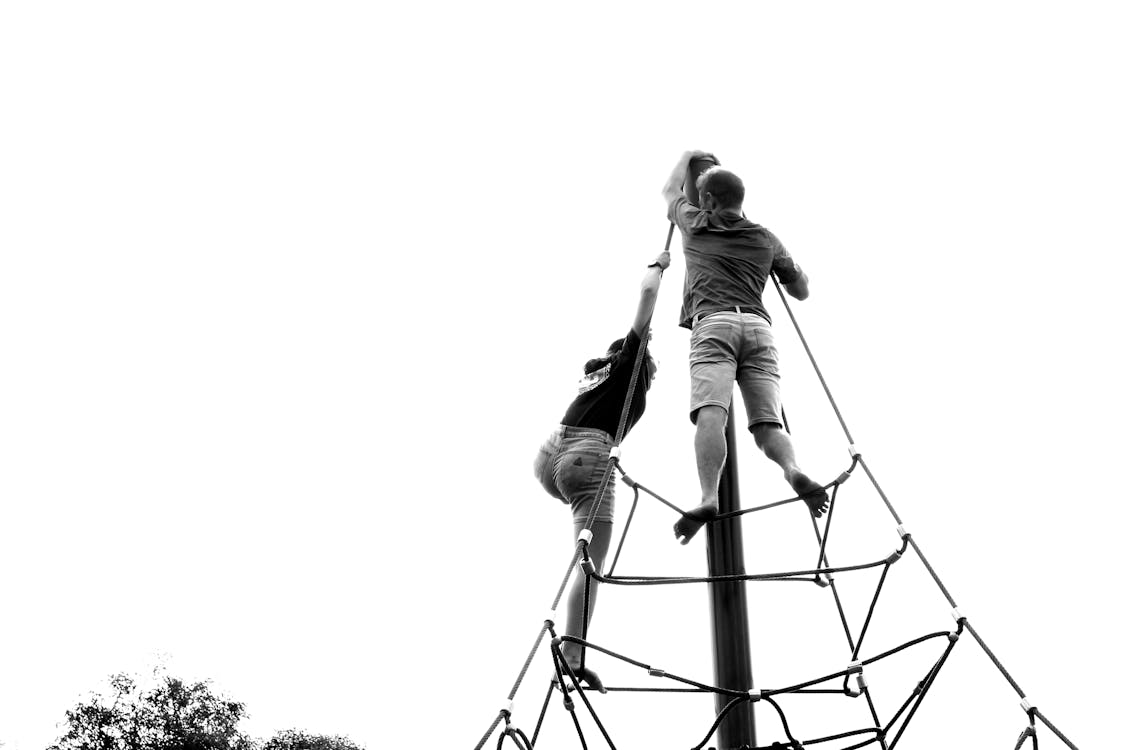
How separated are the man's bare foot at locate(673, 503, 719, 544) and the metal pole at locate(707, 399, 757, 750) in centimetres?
25

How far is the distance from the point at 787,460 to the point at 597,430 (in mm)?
796

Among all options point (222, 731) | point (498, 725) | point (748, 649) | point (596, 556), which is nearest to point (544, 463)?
point (596, 556)

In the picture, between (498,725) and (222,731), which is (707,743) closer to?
(498,725)

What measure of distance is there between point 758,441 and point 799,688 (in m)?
0.96

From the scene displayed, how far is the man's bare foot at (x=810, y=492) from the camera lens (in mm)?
3883

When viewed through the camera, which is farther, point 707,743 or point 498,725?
point 707,743

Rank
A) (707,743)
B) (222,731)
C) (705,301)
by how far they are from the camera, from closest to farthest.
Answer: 1. (707,743)
2. (705,301)
3. (222,731)

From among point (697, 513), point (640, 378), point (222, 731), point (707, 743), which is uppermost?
point (222, 731)

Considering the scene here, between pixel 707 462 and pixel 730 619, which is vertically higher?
pixel 707 462

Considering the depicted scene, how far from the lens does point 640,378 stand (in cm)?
446

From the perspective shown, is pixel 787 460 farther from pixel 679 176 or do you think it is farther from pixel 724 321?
pixel 679 176

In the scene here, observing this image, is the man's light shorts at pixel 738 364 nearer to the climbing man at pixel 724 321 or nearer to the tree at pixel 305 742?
the climbing man at pixel 724 321

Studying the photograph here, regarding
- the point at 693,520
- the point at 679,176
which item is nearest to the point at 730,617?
the point at 693,520

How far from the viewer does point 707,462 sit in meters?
3.94
